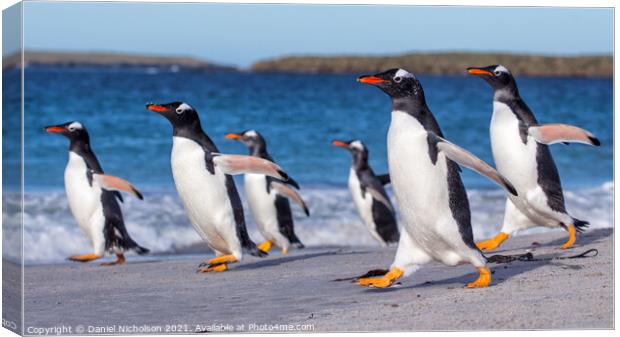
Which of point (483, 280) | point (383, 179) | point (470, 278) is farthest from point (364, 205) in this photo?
point (483, 280)

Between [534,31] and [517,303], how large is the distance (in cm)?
139

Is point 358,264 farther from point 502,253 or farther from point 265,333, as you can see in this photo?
point 265,333

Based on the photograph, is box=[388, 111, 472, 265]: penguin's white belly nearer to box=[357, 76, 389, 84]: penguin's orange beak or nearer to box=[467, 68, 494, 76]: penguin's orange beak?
box=[357, 76, 389, 84]: penguin's orange beak

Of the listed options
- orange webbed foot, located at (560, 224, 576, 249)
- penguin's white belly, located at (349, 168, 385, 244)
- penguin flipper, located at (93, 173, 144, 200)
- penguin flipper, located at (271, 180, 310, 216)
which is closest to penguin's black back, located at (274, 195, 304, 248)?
penguin flipper, located at (271, 180, 310, 216)

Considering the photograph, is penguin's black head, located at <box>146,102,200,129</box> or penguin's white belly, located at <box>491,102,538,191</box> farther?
penguin's white belly, located at <box>491,102,538,191</box>

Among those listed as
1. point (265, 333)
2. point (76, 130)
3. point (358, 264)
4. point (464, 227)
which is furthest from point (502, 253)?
point (76, 130)

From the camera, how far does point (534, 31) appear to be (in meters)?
6.20

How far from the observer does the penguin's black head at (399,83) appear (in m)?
5.73

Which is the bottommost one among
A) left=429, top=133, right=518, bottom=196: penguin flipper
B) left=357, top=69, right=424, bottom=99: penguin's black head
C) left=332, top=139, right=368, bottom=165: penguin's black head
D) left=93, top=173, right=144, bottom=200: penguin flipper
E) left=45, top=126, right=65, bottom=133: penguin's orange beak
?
left=93, top=173, right=144, bottom=200: penguin flipper

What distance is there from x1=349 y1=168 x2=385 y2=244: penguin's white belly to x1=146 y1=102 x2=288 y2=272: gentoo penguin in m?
2.48

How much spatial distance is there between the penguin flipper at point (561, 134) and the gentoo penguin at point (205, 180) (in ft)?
5.21

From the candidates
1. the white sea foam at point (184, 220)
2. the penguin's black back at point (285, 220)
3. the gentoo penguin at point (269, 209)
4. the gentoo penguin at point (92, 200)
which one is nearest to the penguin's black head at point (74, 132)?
the gentoo penguin at point (92, 200)

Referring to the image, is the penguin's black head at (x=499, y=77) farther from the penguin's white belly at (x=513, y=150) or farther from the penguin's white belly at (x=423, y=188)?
the penguin's white belly at (x=423, y=188)

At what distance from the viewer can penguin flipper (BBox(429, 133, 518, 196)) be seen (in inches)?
216
